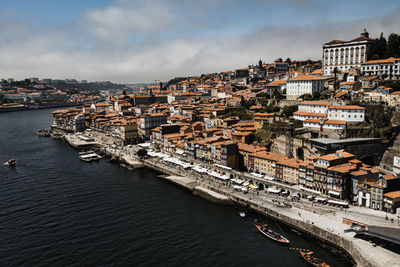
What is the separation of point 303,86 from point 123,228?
49.8 m

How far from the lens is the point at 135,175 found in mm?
54781

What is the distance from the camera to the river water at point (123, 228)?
92.9 ft

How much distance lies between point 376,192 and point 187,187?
85.3 feet

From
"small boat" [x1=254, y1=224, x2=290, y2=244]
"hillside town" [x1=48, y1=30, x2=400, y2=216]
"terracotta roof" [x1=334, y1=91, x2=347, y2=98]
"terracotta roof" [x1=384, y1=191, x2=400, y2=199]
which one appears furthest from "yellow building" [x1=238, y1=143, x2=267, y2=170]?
"terracotta roof" [x1=384, y1=191, x2=400, y2=199]

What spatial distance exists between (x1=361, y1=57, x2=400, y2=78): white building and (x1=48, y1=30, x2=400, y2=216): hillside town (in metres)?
0.21

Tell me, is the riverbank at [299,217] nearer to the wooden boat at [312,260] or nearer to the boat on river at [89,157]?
the wooden boat at [312,260]

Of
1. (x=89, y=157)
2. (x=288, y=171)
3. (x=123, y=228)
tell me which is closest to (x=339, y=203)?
(x=288, y=171)

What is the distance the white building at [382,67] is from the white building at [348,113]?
17.6 m

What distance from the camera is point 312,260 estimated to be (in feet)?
88.6

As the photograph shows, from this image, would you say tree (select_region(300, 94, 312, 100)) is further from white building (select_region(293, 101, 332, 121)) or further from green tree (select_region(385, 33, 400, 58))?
green tree (select_region(385, 33, 400, 58))

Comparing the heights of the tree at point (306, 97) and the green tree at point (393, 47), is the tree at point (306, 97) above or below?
below

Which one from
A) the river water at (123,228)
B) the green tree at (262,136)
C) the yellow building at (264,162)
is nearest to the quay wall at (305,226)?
the river water at (123,228)

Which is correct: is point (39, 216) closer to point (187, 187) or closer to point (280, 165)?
point (187, 187)

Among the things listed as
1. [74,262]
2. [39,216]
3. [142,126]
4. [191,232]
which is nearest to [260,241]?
[191,232]
